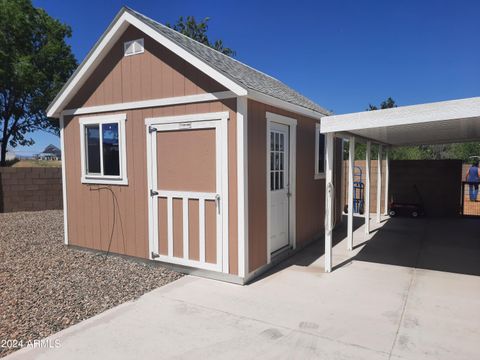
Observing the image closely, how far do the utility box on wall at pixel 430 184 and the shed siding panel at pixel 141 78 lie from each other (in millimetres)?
8523

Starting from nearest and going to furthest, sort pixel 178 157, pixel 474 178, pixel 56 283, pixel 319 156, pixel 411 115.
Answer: pixel 411 115 < pixel 56 283 < pixel 178 157 < pixel 319 156 < pixel 474 178

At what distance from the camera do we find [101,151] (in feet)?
18.5

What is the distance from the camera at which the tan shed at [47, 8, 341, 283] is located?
173 inches

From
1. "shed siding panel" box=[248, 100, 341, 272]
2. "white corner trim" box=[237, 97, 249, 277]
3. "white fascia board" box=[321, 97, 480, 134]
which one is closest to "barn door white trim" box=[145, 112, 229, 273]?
"white corner trim" box=[237, 97, 249, 277]

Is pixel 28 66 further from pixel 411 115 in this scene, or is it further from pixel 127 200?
pixel 411 115

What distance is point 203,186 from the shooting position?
4.61m

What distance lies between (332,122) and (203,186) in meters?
2.03

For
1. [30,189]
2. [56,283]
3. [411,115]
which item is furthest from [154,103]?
[30,189]

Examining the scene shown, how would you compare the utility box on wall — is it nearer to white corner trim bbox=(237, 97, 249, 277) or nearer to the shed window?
the shed window

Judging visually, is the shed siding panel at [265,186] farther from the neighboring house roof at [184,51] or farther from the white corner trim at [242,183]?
the neighboring house roof at [184,51]

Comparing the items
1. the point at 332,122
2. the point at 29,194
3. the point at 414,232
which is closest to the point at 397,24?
the point at 414,232

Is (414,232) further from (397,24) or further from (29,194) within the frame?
(29,194)

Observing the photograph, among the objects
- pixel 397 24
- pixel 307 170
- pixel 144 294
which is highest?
pixel 397 24

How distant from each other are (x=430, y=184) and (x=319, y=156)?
214 inches
